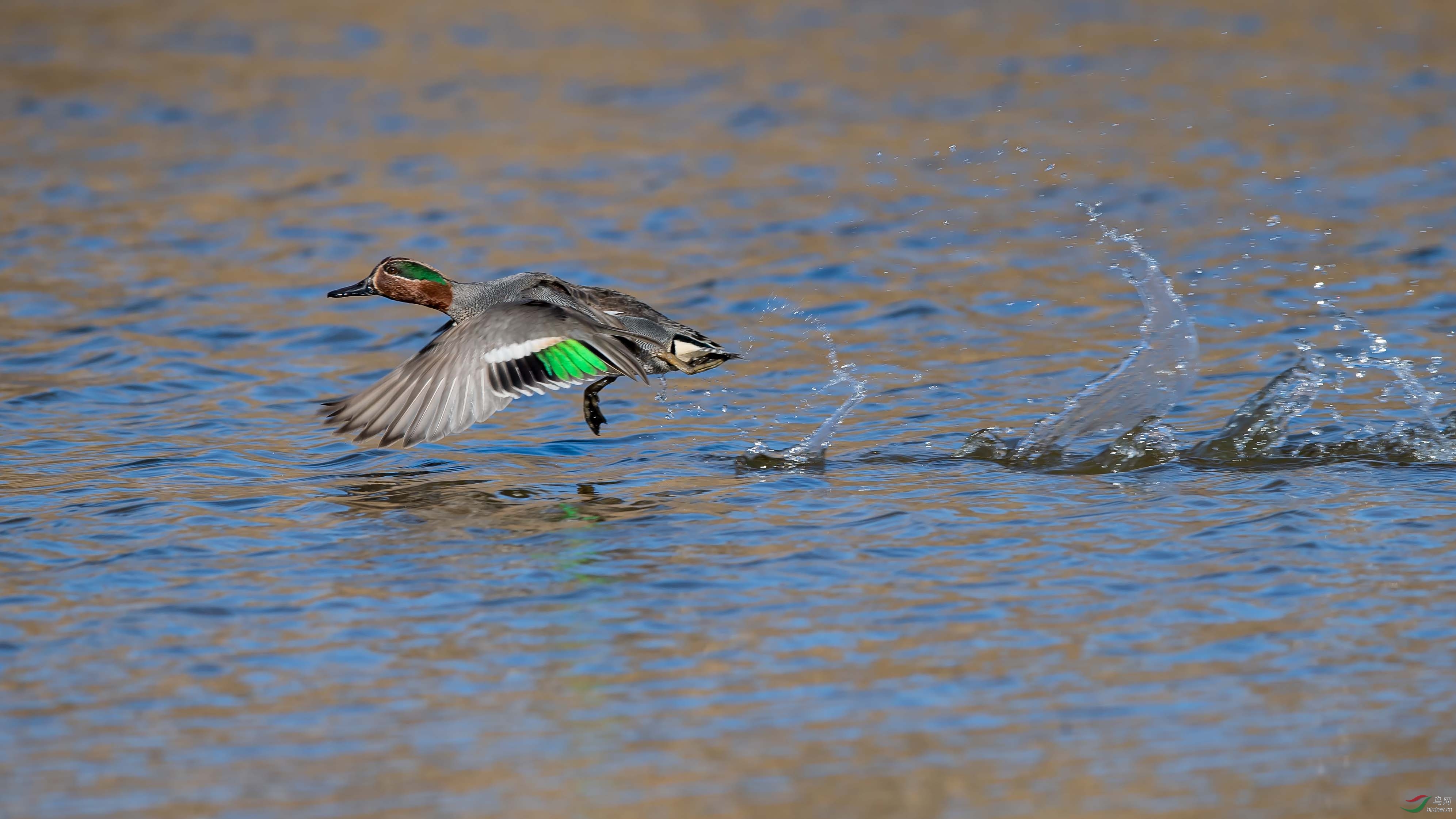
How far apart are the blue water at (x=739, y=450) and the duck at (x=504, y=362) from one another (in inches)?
15.4

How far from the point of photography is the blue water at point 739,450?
4707 mm

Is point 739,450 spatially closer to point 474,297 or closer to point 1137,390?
point 474,297

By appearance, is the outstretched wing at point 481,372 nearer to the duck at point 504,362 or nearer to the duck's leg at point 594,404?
the duck at point 504,362

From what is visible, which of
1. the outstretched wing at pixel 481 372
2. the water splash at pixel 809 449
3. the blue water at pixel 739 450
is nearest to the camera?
the blue water at pixel 739 450

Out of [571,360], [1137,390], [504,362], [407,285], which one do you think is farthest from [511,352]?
[1137,390]

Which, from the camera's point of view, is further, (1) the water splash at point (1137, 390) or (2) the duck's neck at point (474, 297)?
(2) the duck's neck at point (474, 297)

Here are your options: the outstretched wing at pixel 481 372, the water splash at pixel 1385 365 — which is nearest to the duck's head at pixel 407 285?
the outstretched wing at pixel 481 372

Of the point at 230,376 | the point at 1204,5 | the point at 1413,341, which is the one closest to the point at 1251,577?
the point at 1413,341

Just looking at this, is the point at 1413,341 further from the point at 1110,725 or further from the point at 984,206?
the point at 1110,725

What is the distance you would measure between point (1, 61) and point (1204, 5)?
1364 cm

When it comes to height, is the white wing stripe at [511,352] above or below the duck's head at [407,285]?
below

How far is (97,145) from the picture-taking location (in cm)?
1542

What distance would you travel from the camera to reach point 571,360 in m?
7.44

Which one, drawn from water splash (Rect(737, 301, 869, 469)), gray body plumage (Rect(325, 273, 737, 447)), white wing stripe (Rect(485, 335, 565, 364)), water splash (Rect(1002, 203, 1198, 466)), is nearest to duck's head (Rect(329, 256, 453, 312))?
gray body plumage (Rect(325, 273, 737, 447))
